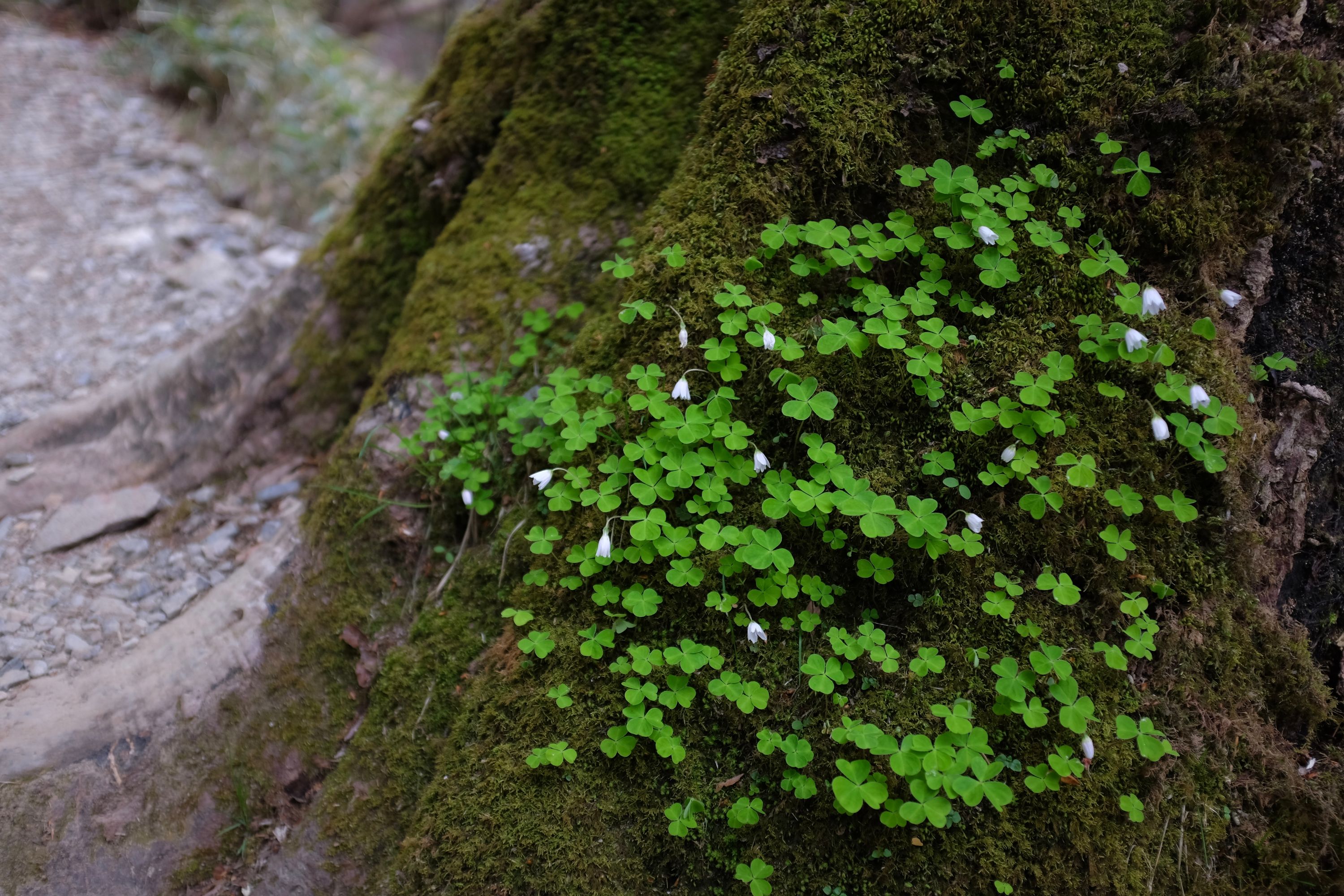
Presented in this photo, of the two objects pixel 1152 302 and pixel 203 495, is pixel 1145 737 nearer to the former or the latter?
pixel 1152 302

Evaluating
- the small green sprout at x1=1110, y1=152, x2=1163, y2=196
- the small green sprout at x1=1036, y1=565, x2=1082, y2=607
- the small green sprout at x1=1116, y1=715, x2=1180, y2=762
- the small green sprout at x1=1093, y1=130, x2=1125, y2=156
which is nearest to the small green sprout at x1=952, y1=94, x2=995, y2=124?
the small green sprout at x1=1093, y1=130, x2=1125, y2=156

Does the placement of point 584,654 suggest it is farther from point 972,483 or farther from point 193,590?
point 193,590

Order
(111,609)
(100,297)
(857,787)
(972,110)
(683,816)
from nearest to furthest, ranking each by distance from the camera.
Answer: (857,787) → (683,816) → (972,110) → (111,609) → (100,297)

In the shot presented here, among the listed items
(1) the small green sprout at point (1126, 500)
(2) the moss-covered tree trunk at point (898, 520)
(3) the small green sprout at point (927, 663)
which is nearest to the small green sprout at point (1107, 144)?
(2) the moss-covered tree trunk at point (898, 520)

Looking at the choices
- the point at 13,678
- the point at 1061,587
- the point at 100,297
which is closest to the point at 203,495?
the point at 13,678

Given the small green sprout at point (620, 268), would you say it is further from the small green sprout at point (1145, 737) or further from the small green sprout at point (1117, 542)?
Result: the small green sprout at point (1145, 737)

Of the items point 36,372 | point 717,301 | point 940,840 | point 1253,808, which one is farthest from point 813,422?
point 36,372
